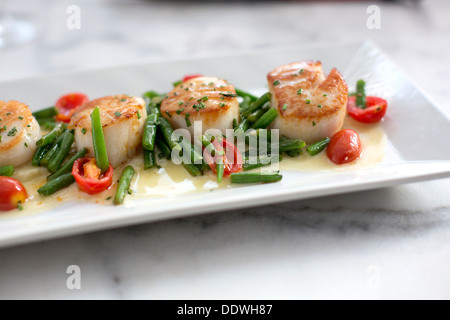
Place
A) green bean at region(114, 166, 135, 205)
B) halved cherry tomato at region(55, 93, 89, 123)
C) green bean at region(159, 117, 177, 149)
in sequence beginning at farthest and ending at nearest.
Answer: halved cherry tomato at region(55, 93, 89, 123) → green bean at region(159, 117, 177, 149) → green bean at region(114, 166, 135, 205)

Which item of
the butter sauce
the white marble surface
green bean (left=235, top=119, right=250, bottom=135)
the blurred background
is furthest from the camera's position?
the blurred background

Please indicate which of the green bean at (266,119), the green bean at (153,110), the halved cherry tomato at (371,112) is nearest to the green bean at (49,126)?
the green bean at (153,110)

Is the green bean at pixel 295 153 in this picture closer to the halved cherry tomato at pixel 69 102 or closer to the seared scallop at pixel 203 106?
the seared scallop at pixel 203 106

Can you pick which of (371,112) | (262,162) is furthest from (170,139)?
(371,112)

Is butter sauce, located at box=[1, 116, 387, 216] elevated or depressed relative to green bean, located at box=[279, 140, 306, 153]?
depressed

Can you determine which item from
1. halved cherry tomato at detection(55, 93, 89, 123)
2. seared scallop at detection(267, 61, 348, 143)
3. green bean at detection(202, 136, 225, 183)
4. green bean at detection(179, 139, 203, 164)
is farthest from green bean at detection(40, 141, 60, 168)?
seared scallop at detection(267, 61, 348, 143)

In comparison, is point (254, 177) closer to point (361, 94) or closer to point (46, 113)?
point (361, 94)

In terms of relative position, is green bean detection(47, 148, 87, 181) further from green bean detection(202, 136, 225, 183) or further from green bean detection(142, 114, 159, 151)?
green bean detection(202, 136, 225, 183)
